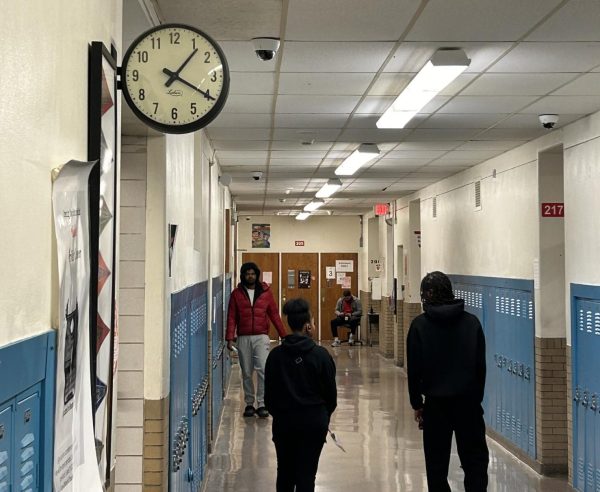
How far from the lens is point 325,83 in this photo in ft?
17.5

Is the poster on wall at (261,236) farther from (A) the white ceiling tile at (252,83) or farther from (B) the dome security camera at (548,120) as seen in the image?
(A) the white ceiling tile at (252,83)

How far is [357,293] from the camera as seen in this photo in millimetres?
19828

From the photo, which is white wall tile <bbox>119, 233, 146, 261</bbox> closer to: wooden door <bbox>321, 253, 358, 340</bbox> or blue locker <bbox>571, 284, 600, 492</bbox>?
blue locker <bbox>571, 284, 600, 492</bbox>

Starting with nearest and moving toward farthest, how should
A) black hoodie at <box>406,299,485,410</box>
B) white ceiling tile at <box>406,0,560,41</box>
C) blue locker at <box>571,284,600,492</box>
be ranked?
1. white ceiling tile at <box>406,0,560,41</box>
2. black hoodie at <box>406,299,485,410</box>
3. blue locker at <box>571,284,600,492</box>

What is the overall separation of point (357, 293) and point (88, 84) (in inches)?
706

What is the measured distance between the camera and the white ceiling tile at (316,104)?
582 centimetres

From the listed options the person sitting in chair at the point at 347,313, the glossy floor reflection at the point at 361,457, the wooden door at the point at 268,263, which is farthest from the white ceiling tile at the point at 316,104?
the wooden door at the point at 268,263

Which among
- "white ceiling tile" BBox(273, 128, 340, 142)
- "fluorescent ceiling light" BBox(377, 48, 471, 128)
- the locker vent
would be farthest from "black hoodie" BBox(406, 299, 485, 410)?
the locker vent

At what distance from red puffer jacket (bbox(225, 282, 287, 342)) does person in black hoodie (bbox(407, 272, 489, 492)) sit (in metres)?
4.50

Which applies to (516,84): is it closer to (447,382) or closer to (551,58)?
(551,58)

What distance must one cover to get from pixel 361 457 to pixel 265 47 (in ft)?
14.9

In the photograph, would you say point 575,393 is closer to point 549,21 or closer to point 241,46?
point 549,21

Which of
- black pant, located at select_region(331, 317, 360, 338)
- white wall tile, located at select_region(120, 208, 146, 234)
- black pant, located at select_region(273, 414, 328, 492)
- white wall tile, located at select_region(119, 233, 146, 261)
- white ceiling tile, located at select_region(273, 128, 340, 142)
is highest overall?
white ceiling tile, located at select_region(273, 128, 340, 142)

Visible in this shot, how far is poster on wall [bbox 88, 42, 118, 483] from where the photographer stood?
2.07 metres
